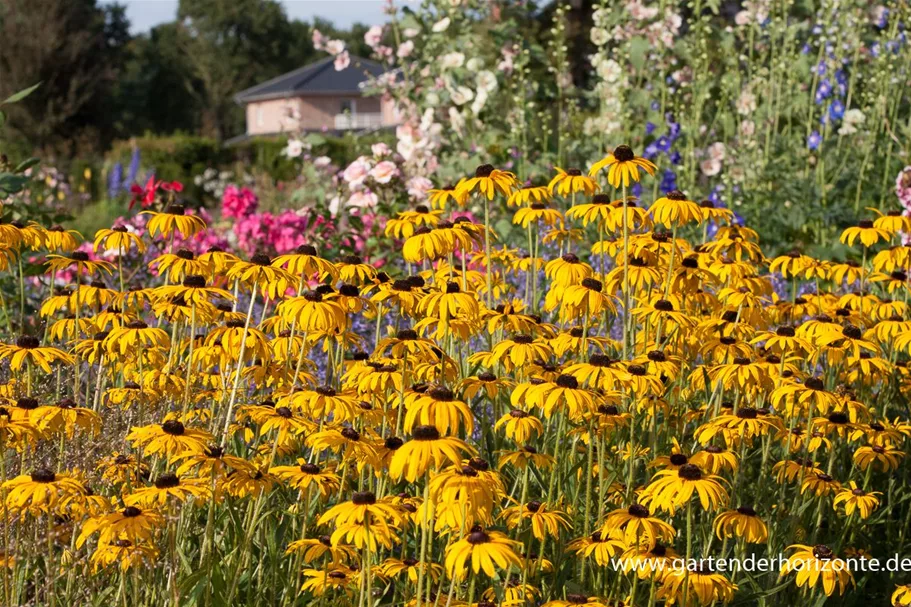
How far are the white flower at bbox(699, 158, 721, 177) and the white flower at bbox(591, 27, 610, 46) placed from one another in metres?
1.24

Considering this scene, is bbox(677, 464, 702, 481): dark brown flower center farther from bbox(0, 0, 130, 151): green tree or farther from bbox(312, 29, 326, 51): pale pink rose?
bbox(0, 0, 130, 151): green tree

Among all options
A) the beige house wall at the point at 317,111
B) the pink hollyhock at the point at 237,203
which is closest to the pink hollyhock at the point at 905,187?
the pink hollyhock at the point at 237,203

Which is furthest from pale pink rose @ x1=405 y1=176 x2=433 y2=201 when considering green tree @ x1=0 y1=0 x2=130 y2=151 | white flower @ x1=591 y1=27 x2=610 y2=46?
green tree @ x1=0 y1=0 x2=130 y2=151

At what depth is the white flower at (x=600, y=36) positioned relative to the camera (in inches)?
314

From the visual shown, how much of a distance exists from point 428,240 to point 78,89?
83.9 ft

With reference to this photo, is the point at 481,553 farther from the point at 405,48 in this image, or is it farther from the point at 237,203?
the point at 405,48

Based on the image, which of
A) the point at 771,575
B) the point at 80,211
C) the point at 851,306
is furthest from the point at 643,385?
the point at 80,211

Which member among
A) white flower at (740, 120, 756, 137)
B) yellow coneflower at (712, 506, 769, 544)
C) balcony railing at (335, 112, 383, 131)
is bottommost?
yellow coneflower at (712, 506, 769, 544)

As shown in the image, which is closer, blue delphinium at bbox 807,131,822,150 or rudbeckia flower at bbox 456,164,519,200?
rudbeckia flower at bbox 456,164,519,200

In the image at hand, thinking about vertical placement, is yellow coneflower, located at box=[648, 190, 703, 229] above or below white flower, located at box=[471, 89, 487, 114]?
below

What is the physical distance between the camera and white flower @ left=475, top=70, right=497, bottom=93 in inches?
306

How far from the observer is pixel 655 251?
3564mm

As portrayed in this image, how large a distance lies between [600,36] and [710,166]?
53.7 inches

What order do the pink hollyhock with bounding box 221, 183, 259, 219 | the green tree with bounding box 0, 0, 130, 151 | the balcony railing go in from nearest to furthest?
1. the pink hollyhock with bounding box 221, 183, 259, 219
2. the green tree with bounding box 0, 0, 130, 151
3. the balcony railing
